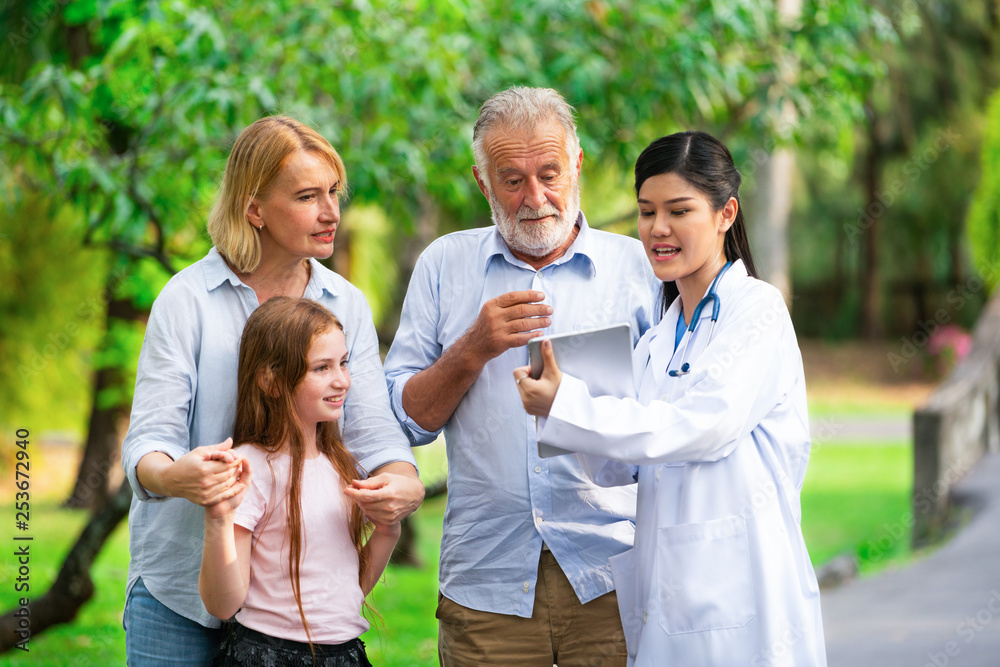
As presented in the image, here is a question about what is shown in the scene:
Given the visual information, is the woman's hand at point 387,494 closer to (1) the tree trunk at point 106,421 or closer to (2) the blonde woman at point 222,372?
(2) the blonde woman at point 222,372

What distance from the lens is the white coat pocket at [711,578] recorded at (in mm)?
2203

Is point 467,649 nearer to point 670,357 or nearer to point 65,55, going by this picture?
point 670,357

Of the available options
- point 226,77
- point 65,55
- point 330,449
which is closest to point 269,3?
point 226,77

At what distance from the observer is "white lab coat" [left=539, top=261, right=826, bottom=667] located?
7.07ft

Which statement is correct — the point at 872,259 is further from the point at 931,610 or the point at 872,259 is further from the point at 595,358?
the point at 595,358

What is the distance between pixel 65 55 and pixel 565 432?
17.2 ft

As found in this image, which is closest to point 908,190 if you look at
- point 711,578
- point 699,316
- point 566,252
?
point 566,252

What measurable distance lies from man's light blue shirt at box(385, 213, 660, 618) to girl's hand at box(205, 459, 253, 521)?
2.17ft

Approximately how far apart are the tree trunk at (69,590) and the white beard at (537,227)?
3297 mm

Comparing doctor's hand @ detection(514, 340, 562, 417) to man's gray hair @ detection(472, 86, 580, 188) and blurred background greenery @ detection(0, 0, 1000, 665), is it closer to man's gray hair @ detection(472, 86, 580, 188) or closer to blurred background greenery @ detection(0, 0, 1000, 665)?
man's gray hair @ detection(472, 86, 580, 188)

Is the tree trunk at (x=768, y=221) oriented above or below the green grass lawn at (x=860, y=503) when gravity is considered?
above

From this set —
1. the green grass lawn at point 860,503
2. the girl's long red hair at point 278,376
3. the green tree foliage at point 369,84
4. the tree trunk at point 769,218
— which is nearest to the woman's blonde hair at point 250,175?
the girl's long red hair at point 278,376

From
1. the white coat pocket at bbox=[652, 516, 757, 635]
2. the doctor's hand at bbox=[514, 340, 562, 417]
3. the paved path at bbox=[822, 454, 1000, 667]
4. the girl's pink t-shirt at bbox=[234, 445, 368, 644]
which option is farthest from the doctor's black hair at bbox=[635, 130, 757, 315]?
the paved path at bbox=[822, 454, 1000, 667]

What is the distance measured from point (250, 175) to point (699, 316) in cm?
113
